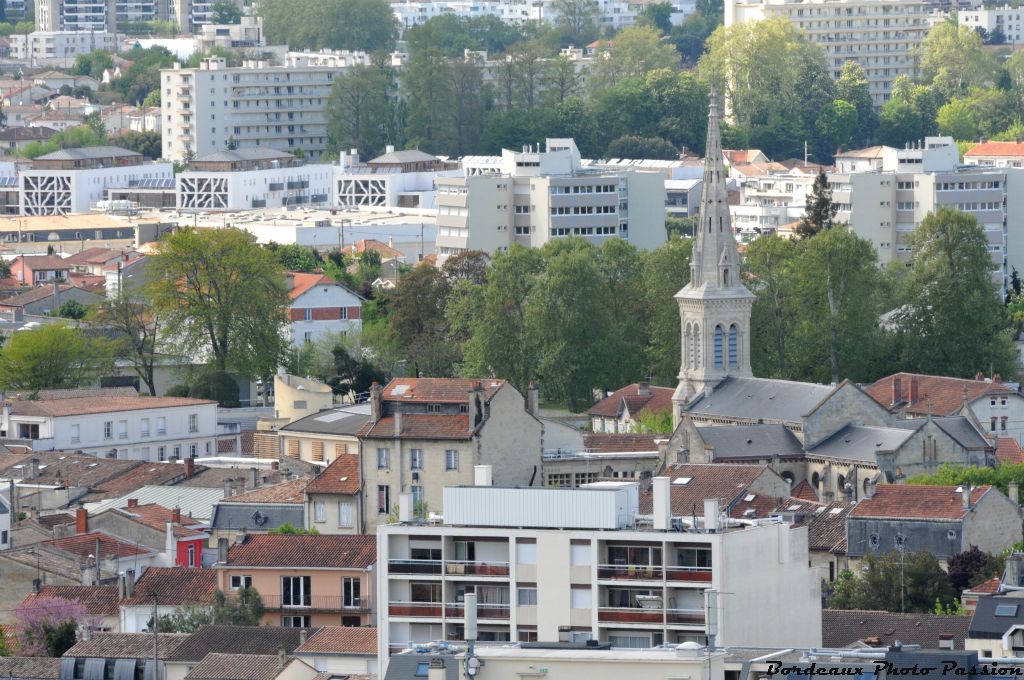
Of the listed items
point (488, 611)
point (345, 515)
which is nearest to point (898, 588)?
point (345, 515)

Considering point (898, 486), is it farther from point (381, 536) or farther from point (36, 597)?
point (381, 536)

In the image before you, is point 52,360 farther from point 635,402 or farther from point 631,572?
point 631,572

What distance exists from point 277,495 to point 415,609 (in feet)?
89.1

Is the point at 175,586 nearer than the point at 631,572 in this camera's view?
No

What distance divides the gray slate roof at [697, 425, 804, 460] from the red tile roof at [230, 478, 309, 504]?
450 inches

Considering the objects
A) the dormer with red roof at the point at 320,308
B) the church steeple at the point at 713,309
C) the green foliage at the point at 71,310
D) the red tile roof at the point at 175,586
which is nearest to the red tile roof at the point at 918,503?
the red tile roof at the point at 175,586

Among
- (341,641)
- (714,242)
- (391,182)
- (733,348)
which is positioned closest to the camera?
(341,641)

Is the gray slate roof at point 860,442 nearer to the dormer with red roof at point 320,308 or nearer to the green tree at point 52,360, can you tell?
the green tree at point 52,360

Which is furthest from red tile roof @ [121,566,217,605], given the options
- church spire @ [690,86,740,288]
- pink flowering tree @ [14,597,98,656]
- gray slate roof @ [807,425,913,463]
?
church spire @ [690,86,740,288]

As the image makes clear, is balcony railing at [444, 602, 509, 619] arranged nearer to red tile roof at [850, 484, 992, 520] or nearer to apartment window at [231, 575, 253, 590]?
apartment window at [231, 575, 253, 590]

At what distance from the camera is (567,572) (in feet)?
175

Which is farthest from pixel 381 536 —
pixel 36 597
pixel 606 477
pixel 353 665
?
pixel 606 477

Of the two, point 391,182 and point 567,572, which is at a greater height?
point 567,572

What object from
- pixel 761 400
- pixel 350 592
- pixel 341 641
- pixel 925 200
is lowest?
pixel 761 400
